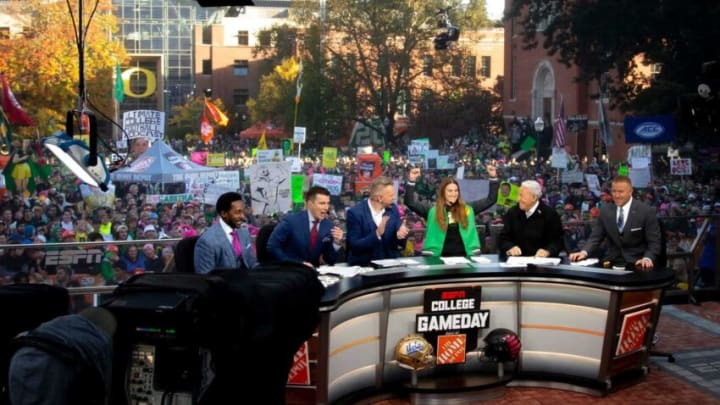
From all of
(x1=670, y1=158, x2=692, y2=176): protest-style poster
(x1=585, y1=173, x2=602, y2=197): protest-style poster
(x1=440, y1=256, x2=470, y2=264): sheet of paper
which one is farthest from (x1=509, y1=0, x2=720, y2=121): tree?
(x1=440, y1=256, x2=470, y2=264): sheet of paper

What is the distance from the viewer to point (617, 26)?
2894 cm

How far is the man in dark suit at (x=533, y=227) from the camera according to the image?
8555 mm

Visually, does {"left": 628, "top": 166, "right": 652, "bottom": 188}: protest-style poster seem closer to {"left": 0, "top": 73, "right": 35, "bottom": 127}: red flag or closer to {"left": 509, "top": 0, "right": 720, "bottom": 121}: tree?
{"left": 509, "top": 0, "right": 720, "bottom": 121}: tree

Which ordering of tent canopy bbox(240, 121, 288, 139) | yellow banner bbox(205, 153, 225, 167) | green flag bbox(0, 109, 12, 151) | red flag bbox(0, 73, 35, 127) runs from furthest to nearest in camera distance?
tent canopy bbox(240, 121, 288, 139) < yellow banner bbox(205, 153, 225, 167) < red flag bbox(0, 73, 35, 127) < green flag bbox(0, 109, 12, 151)

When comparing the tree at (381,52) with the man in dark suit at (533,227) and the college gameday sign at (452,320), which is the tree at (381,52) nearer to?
the man in dark suit at (533,227)

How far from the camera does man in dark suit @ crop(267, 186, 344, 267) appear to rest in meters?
7.77

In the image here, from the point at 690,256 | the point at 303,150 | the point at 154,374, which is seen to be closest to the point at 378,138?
the point at 303,150

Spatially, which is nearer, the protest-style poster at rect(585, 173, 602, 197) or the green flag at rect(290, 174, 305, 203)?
the green flag at rect(290, 174, 305, 203)

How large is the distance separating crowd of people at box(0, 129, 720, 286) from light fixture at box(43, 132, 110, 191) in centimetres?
83

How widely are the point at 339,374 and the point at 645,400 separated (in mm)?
2648

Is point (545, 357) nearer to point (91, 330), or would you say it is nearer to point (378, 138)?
point (91, 330)

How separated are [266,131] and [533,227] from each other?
40.8 metres

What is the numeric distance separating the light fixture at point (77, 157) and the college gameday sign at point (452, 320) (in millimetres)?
3335

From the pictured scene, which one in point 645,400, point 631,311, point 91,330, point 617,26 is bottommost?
point 645,400
